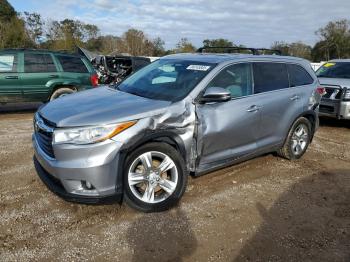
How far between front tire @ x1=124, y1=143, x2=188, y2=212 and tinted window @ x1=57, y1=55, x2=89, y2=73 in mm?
6256

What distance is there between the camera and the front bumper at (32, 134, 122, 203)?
3514mm

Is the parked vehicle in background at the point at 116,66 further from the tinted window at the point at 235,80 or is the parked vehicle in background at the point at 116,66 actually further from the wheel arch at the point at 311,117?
the tinted window at the point at 235,80

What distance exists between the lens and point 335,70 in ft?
32.4

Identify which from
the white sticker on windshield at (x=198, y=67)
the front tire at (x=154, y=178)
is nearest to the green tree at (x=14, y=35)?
the white sticker on windshield at (x=198, y=67)

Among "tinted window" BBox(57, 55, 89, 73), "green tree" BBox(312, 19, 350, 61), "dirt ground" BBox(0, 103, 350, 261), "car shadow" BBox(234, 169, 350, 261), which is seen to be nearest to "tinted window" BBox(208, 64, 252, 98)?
"dirt ground" BBox(0, 103, 350, 261)

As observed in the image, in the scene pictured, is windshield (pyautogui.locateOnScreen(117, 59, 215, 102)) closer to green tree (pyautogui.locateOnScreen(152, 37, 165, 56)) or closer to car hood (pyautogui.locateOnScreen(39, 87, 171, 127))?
car hood (pyautogui.locateOnScreen(39, 87, 171, 127))

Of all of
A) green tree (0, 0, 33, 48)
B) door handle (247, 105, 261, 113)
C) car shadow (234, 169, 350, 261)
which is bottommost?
car shadow (234, 169, 350, 261)

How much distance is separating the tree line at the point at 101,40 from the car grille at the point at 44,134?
3368cm

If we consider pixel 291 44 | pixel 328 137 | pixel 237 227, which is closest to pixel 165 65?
pixel 237 227

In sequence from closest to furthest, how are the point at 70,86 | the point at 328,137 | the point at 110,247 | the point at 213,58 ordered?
the point at 110,247, the point at 213,58, the point at 328,137, the point at 70,86

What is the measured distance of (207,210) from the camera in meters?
4.18

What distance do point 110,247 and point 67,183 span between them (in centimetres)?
77

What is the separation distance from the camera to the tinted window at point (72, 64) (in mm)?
9391

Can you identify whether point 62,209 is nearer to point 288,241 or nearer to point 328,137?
point 288,241
